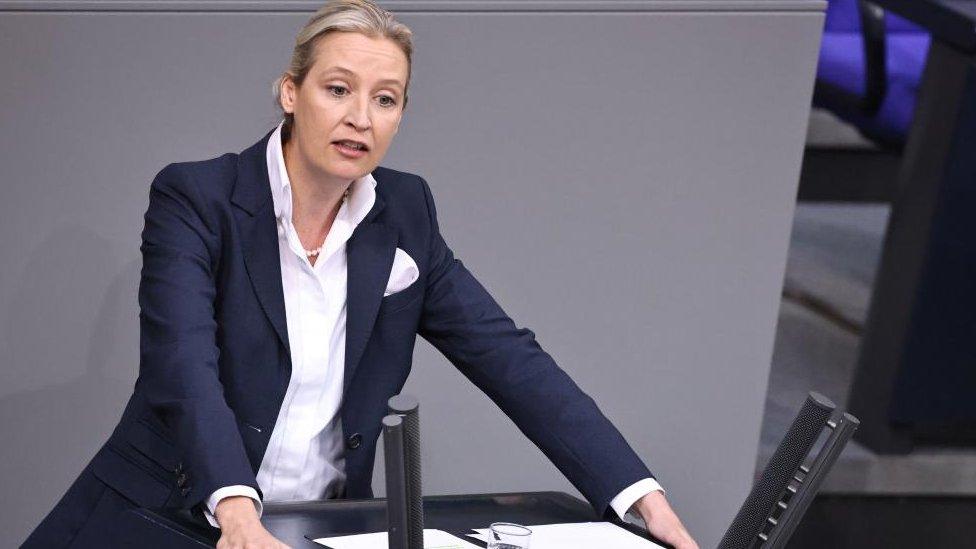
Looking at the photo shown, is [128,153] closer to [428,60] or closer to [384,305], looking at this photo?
[428,60]

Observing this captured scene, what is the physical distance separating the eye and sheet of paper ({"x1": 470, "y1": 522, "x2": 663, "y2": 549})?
587mm

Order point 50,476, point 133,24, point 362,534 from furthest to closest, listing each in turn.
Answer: point 50,476 < point 133,24 < point 362,534

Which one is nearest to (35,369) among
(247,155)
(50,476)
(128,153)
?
(50,476)

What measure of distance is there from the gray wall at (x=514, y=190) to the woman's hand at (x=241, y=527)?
41.2 inches

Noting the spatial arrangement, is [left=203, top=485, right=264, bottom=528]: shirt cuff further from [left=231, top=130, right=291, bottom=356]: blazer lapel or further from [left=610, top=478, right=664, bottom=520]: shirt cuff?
[left=610, top=478, right=664, bottom=520]: shirt cuff

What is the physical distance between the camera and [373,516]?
5.75 ft

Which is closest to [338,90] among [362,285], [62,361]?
[362,285]

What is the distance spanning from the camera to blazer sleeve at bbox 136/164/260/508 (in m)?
1.66

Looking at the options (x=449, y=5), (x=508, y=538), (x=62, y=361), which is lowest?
(x=62, y=361)

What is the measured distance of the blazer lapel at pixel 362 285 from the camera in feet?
6.43

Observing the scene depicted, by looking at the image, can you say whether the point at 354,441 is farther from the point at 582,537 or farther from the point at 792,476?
the point at 792,476

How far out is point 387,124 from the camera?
6.18 ft

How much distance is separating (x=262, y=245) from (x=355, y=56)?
10.9 inches

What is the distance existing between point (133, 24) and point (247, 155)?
0.62 metres
